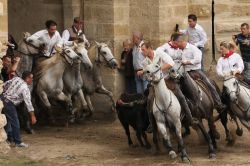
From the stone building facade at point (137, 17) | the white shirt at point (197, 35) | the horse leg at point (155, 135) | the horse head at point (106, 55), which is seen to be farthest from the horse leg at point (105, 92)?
the horse leg at point (155, 135)

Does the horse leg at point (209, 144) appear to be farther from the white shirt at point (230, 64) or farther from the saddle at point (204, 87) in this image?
the white shirt at point (230, 64)

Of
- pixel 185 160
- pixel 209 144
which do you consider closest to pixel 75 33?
pixel 209 144

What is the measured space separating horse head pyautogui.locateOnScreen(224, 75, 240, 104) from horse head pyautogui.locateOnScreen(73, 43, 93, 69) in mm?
3532

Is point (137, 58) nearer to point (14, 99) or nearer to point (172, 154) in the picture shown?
point (14, 99)

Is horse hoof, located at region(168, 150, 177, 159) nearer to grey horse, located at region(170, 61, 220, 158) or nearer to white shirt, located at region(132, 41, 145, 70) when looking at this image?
grey horse, located at region(170, 61, 220, 158)

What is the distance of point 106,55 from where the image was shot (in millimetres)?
20641

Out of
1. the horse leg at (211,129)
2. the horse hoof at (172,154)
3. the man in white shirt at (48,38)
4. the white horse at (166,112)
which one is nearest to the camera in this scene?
the white horse at (166,112)

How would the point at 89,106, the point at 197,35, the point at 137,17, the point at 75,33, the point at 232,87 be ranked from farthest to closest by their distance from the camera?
the point at 137,17 < the point at 75,33 < the point at 197,35 < the point at 89,106 < the point at 232,87

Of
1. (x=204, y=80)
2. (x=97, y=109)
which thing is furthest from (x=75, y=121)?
(x=204, y=80)

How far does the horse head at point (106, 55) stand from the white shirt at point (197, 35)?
155 centimetres

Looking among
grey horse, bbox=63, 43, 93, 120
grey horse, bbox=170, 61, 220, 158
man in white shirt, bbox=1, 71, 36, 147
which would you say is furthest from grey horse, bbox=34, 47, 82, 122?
grey horse, bbox=170, 61, 220, 158

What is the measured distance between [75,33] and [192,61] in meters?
4.45

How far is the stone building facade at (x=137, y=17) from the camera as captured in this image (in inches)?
833

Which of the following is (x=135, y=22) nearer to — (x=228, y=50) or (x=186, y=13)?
(x=186, y=13)
